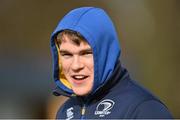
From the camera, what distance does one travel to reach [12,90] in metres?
5.46

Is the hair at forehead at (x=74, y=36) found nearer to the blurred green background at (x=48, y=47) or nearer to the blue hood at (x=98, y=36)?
the blue hood at (x=98, y=36)

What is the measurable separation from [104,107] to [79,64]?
169 mm

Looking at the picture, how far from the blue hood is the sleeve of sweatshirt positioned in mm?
173

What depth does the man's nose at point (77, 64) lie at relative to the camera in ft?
5.74

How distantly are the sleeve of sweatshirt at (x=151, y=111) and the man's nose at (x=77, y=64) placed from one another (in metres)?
0.24

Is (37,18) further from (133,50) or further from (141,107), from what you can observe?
(141,107)

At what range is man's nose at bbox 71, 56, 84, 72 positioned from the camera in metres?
1.75

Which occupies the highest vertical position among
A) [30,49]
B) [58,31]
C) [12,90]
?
[58,31]

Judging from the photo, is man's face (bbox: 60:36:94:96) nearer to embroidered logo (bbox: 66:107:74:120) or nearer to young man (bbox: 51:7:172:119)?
young man (bbox: 51:7:172:119)

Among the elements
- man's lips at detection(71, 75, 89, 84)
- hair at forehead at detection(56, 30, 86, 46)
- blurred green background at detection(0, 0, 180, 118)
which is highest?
hair at forehead at detection(56, 30, 86, 46)

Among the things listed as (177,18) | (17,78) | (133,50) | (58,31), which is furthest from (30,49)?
(58,31)

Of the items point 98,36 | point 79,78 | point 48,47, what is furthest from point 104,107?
point 48,47

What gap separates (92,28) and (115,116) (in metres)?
0.31

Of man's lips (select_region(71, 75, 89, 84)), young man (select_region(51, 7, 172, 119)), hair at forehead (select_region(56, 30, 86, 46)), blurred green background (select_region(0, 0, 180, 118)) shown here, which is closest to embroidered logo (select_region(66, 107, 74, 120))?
young man (select_region(51, 7, 172, 119))
